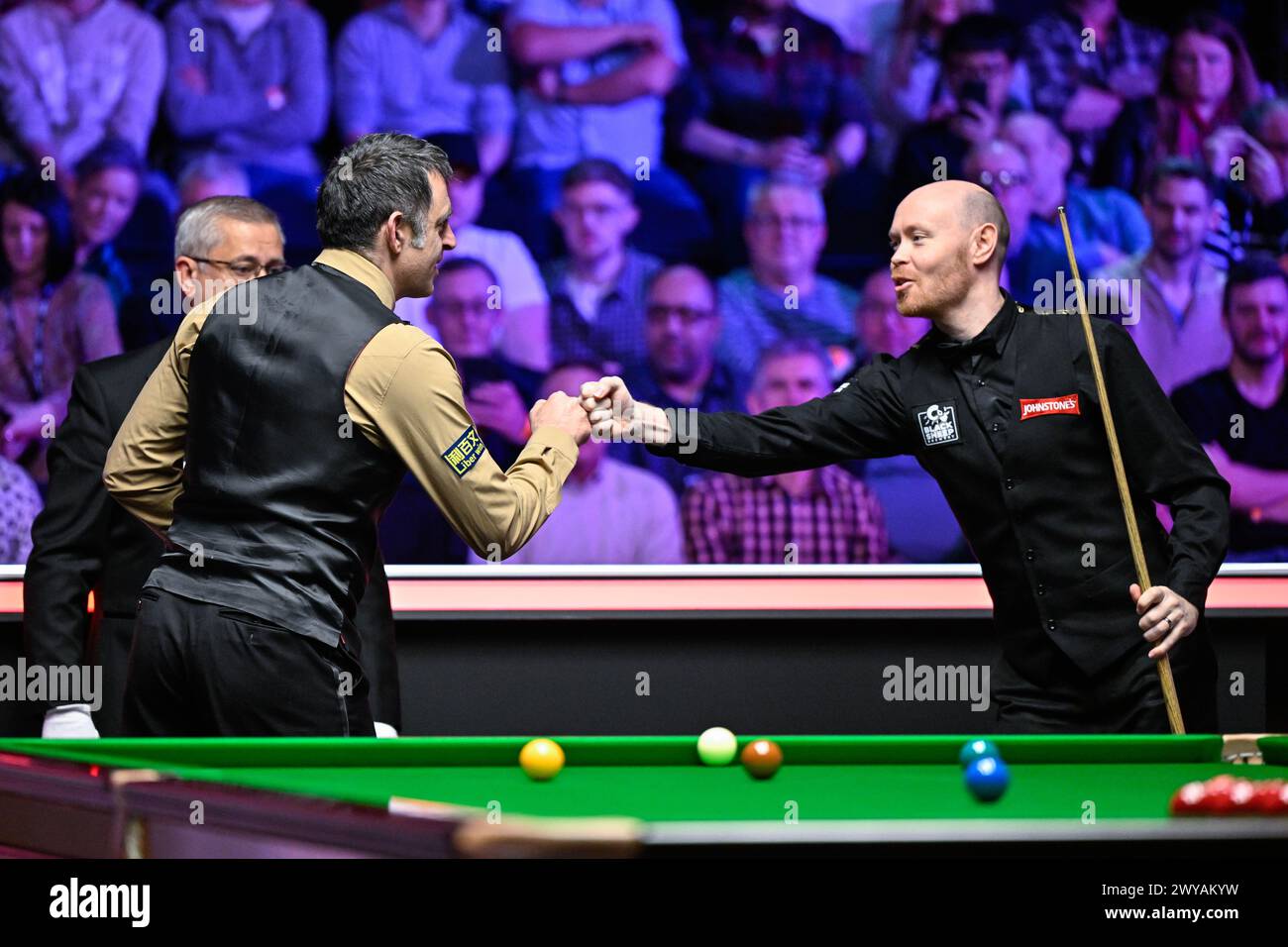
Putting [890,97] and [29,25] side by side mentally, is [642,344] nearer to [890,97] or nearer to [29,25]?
[890,97]

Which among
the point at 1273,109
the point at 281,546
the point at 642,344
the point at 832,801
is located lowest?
the point at 832,801

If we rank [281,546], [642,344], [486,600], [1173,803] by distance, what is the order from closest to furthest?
[1173,803] → [281,546] → [486,600] → [642,344]

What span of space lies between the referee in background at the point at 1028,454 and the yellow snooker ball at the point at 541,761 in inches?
37.6

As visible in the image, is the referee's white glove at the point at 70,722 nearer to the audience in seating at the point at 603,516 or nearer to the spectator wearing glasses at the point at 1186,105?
the audience in seating at the point at 603,516

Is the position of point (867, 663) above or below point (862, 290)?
below

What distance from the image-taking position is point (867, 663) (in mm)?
4652

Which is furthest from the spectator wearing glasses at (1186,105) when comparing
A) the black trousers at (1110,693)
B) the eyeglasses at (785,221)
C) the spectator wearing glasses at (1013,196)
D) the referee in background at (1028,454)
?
the black trousers at (1110,693)

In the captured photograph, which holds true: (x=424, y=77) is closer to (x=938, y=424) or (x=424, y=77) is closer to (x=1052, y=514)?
(x=938, y=424)

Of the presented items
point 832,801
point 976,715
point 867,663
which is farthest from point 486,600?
point 832,801

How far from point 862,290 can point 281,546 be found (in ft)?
9.23

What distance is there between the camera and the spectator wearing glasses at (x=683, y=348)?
16.1ft

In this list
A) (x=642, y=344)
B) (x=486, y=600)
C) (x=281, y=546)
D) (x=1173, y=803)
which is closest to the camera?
(x=1173, y=803)

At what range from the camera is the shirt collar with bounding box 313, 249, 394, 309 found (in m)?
2.63

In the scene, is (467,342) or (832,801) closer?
(832,801)
